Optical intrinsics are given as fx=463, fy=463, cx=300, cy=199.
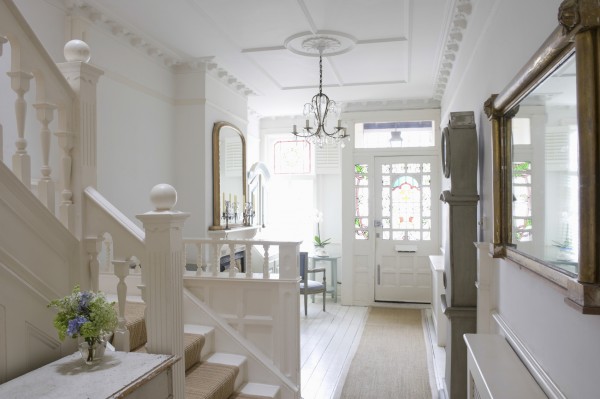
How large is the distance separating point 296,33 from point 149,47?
1379 mm

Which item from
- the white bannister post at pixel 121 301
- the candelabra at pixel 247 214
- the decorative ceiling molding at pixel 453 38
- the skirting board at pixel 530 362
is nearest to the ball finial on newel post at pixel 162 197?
the white bannister post at pixel 121 301

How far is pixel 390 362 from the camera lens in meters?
4.39

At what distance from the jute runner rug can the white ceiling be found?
2.94 meters

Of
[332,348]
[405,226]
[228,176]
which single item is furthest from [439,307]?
[228,176]

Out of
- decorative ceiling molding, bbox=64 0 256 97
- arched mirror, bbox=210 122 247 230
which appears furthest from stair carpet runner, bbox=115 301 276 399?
decorative ceiling molding, bbox=64 0 256 97

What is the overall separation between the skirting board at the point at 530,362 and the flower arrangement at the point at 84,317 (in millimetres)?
1549

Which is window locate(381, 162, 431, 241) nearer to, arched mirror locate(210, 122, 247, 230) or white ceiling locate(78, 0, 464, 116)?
white ceiling locate(78, 0, 464, 116)

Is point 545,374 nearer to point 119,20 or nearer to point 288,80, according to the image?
point 119,20

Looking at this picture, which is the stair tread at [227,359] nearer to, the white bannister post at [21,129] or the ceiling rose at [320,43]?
the white bannister post at [21,129]

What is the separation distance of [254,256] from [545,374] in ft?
17.1

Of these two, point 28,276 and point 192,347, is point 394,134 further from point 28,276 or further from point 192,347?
point 28,276

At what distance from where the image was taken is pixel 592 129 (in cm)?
114

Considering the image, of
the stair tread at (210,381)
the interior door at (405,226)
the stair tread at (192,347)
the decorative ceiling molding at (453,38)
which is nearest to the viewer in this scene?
the stair tread at (210,381)

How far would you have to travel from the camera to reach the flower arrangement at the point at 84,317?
158 centimetres
